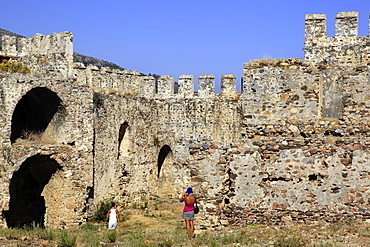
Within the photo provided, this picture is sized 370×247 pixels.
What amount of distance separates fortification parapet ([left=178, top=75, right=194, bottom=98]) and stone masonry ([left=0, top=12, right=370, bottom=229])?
0.16ft

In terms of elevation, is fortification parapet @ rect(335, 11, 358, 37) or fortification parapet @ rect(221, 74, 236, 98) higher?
fortification parapet @ rect(335, 11, 358, 37)

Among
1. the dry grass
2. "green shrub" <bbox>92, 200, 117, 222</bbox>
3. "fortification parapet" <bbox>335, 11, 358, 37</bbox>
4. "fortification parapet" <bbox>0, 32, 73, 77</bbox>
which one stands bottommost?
"green shrub" <bbox>92, 200, 117, 222</bbox>

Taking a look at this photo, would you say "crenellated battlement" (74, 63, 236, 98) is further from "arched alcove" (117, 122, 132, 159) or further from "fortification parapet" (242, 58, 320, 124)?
"fortification parapet" (242, 58, 320, 124)

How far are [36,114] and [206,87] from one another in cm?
830

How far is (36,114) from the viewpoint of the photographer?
1897 centimetres

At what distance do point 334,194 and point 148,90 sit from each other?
14.3 meters

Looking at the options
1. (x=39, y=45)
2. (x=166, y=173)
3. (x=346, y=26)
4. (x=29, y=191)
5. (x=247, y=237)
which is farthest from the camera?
(x=166, y=173)

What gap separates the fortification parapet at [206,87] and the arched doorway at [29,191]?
8488 mm

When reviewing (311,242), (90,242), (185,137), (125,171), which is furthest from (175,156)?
(311,242)

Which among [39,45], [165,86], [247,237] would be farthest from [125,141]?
[247,237]

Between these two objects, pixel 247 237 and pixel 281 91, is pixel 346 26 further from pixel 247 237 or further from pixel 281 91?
pixel 247 237

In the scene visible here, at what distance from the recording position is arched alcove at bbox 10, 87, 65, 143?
18.1 meters

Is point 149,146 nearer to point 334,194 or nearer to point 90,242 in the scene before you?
point 90,242

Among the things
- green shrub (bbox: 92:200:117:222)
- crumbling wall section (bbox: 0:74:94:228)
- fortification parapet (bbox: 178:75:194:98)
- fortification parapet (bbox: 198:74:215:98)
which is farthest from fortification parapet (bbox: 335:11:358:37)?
green shrub (bbox: 92:200:117:222)
